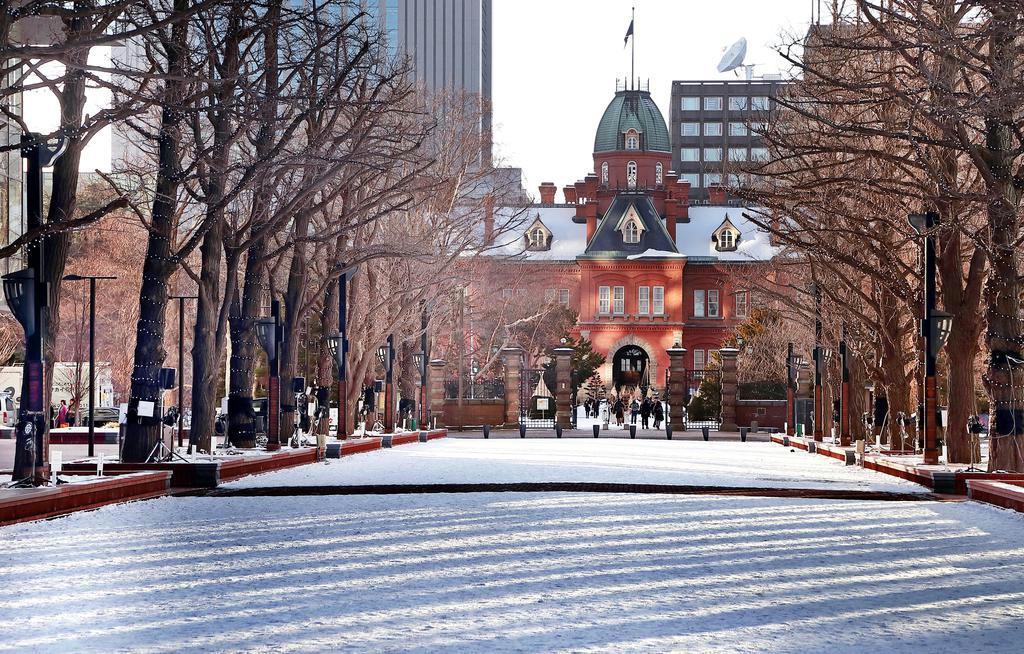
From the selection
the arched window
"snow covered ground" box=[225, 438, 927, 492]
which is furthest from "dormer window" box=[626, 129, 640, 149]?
"snow covered ground" box=[225, 438, 927, 492]

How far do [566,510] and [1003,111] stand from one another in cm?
710

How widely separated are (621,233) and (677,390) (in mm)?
42466

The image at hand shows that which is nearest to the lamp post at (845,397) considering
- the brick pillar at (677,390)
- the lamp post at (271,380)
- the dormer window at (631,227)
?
the lamp post at (271,380)

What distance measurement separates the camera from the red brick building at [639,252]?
103 m

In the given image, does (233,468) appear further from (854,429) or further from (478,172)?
(478,172)

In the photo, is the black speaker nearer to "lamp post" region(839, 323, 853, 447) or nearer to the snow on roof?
"lamp post" region(839, 323, 853, 447)

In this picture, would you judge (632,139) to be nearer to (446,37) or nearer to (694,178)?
(446,37)

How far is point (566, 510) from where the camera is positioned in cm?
1842

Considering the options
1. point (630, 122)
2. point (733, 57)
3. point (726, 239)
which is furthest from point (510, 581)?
point (733, 57)

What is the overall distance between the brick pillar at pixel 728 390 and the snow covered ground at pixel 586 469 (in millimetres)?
20523

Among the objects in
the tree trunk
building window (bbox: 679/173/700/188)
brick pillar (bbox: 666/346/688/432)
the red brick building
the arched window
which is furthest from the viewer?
building window (bbox: 679/173/700/188)

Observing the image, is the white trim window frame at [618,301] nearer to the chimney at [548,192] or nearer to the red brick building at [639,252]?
the red brick building at [639,252]

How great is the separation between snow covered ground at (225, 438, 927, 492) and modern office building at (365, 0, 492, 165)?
6189 centimetres

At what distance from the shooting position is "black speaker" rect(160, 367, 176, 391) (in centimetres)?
2382
